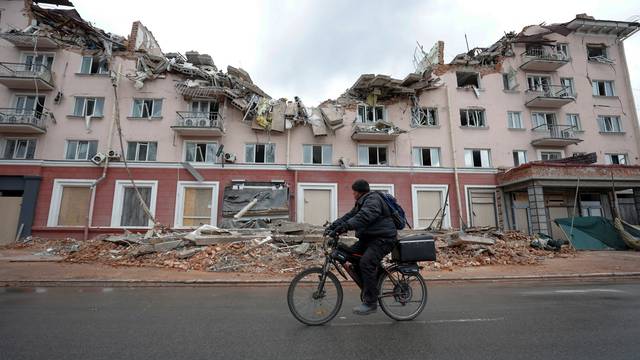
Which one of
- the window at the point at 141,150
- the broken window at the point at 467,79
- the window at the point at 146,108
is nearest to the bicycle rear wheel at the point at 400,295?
the window at the point at 141,150

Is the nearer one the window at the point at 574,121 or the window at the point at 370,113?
the window at the point at 370,113

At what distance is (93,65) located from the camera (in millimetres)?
21938

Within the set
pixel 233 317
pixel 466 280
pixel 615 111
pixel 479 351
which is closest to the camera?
pixel 479 351

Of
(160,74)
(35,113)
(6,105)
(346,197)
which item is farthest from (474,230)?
(6,105)

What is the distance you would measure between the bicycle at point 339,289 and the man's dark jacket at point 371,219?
0.32m

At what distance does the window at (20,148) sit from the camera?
66.0ft

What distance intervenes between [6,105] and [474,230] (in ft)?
99.5

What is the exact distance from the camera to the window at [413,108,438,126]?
23.1 meters

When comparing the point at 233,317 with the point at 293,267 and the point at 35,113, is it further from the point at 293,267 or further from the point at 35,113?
the point at 35,113

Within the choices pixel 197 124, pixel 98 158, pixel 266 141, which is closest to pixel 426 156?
pixel 266 141

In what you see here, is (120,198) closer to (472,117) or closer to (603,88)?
(472,117)

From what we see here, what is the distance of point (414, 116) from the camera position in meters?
23.2

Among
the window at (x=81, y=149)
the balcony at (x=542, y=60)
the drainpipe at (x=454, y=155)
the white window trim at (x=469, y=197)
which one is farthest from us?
the balcony at (x=542, y=60)

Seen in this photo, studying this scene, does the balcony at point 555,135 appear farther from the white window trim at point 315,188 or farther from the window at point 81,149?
the window at point 81,149
